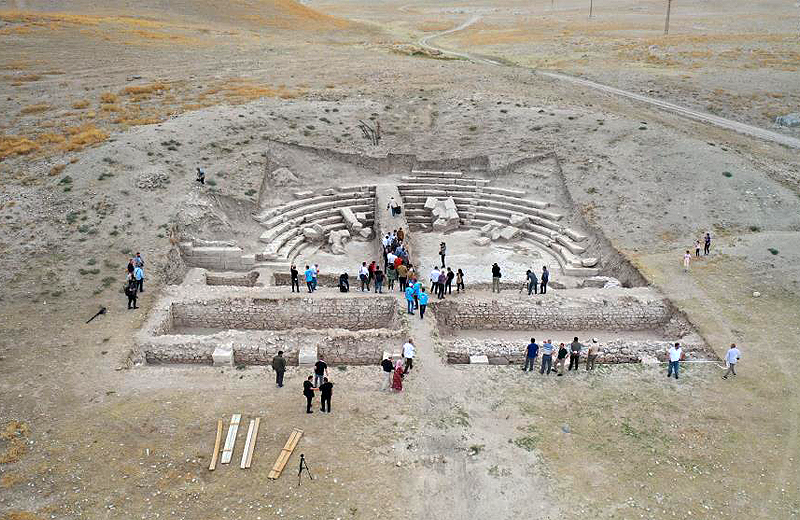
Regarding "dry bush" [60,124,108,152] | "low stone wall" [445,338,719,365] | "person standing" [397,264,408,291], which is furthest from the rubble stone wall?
"dry bush" [60,124,108,152]

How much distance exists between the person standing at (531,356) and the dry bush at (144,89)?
3341cm

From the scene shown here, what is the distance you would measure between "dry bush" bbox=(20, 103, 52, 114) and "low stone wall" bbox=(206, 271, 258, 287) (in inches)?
793

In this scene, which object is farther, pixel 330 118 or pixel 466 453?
pixel 330 118

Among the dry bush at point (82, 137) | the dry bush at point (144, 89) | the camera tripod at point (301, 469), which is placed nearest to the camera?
the camera tripod at point (301, 469)

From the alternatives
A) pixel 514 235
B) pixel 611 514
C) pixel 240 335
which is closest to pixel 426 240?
pixel 514 235

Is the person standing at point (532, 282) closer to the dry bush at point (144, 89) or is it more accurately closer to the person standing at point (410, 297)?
the person standing at point (410, 297)

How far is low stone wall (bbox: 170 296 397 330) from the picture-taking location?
22656mm

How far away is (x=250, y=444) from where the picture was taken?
15.2 metres

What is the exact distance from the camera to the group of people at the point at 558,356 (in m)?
18.7

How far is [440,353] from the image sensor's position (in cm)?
1969

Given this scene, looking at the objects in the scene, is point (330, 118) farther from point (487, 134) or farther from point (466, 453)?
point (466, 453)

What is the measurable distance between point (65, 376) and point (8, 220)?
474 inches

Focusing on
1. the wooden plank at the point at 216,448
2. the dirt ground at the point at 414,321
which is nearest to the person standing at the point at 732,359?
the dirt ground at the point at 414,321

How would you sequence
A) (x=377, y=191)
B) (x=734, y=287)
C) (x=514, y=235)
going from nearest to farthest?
1. (x=734, y=287)
2. (x=514, y=235)
3. (x=377, y=191)
